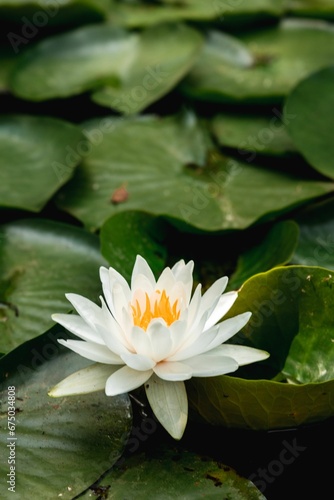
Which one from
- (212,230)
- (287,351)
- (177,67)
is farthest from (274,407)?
(177,67)

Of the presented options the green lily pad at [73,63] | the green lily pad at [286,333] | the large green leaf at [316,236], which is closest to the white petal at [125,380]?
the green lily pad at [286,333]

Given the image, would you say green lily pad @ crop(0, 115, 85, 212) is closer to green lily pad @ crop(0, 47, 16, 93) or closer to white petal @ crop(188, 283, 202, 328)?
green lily pad @ crop(0, 47, 16, 93)

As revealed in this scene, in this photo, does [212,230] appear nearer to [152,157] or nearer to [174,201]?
[174,201]

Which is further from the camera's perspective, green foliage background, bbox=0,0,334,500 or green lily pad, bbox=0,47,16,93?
green lily pad, bbox=0,47,16,93

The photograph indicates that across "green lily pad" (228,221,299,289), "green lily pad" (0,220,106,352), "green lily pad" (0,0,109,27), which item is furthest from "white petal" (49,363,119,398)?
"green lily pad" (0,0,109,27)

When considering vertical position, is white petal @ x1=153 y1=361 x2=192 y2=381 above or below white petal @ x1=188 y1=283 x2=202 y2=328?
below

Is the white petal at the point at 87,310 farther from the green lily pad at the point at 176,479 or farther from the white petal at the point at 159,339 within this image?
the green lily pad at the point at 176,479

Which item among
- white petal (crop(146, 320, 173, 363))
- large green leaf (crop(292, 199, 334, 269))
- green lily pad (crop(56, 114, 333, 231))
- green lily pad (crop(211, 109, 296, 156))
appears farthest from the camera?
green lily pad (crop(211, 109, 296, 156))
